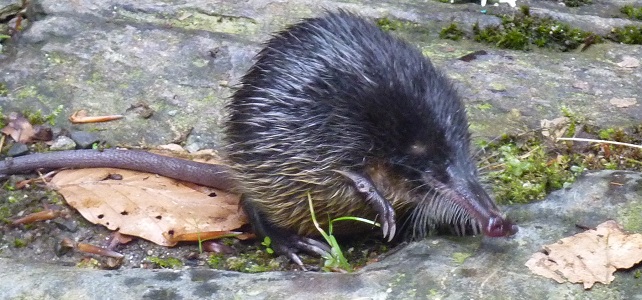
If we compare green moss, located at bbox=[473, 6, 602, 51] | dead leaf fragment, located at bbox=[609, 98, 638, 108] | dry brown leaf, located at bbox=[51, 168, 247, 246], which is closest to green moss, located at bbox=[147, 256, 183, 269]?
dry brown leaf, located at bbox=[51, 168, 247, 246]

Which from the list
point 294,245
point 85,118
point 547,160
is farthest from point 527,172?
point 85,118

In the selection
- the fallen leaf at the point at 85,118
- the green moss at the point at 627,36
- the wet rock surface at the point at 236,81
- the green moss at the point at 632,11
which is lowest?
the fallen leaf at the point at 85,118

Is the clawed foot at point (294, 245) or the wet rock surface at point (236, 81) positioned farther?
the clawed foot at point (294, 245)

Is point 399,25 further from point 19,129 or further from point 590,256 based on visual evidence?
point 590,256

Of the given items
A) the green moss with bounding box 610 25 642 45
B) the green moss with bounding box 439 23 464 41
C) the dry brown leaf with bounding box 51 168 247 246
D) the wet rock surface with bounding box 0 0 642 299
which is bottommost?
the dry brown leaf with bounding box 51 168 247 246

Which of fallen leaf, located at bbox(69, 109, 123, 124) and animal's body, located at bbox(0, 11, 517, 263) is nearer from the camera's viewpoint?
animal's body, located at bbox(0, 11, 517, 263)

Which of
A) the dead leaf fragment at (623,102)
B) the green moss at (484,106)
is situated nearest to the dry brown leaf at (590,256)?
the green moss at (484,106)

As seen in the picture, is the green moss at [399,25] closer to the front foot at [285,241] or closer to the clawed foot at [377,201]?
the front foot at [285,241]

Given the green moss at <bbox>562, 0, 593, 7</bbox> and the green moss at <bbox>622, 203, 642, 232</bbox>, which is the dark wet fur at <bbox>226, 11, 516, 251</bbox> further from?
the green moss at <bbox>562, 0, 593, 7</bbox>
